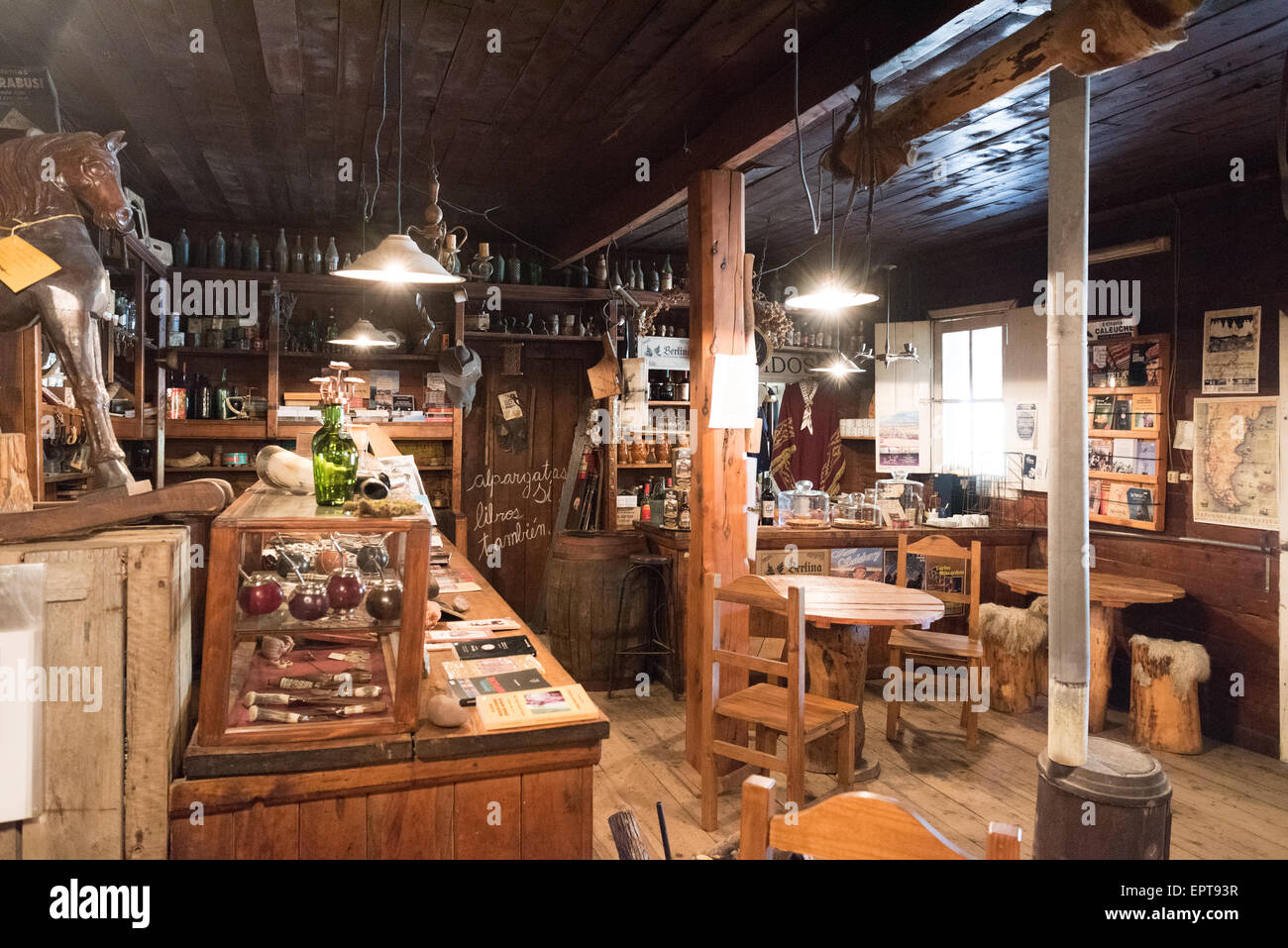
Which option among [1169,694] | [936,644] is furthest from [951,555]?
[1169,694]

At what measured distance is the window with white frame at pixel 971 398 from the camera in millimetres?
6133

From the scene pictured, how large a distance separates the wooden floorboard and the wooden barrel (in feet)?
1.17

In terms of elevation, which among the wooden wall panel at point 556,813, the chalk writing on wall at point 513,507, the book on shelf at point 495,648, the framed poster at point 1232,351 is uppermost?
the framed poster at point 1232,351

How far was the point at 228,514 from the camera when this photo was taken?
5.75ft

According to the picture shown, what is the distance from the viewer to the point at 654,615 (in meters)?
5.37

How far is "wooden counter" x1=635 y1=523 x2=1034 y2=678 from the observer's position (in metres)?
5.18

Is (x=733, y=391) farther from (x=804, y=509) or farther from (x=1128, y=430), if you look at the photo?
(x=1128, y=430)

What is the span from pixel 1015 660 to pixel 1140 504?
124cm

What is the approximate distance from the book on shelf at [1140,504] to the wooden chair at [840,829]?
4546mm

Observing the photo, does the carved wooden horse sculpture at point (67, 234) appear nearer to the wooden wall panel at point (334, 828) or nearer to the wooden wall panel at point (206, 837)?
the wooden wall panel at point (206, 837)

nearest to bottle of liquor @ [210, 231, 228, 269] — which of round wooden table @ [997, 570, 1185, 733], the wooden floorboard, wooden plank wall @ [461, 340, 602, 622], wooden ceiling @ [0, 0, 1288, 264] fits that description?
wooden ceiling @ [0, 0, 1288, 264]

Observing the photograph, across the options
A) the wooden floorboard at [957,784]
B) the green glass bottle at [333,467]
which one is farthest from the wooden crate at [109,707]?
the wooden floorboard at [957,784]

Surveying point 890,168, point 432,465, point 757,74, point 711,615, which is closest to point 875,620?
point 711,615
